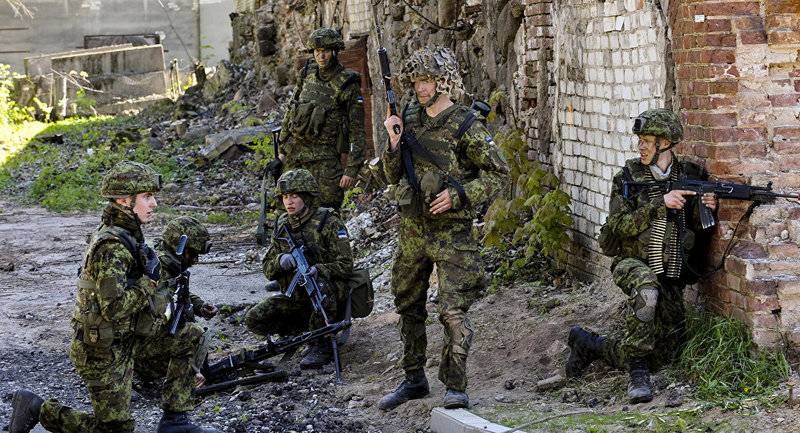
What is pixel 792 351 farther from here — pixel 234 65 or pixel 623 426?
pixel 234 65

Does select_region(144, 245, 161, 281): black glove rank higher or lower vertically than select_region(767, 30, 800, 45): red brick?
lower

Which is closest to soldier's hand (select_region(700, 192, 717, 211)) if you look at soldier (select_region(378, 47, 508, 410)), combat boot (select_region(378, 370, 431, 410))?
soldier (select_region(378, 47, 508, 410))

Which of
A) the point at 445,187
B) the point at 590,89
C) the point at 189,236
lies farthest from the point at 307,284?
the point at 590,89

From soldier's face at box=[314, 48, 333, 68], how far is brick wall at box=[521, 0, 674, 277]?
154cm

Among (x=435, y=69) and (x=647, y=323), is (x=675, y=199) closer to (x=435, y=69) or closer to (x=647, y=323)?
(x=647, y=323)

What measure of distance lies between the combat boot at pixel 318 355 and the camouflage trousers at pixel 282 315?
123 mm

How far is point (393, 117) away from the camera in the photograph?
612 centimetres

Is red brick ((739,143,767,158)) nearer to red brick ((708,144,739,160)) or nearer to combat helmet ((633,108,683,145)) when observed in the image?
red brick ((708,144,739,160))

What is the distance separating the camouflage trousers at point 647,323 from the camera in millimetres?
5902

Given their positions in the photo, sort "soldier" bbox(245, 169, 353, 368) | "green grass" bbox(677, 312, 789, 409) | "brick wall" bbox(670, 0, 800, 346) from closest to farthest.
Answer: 1. "green grass" bbox(677, 312, 789, 409)
2. "brick wall" bbox(670, 0, 800, 346)
3. "soldier" bbox(245, 169, 353, 368)

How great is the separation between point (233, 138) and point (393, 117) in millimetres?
11369

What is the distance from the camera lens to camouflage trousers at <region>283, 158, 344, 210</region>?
8.88 m

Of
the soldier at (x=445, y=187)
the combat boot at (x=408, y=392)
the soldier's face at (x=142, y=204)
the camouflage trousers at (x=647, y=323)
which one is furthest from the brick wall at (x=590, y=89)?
the soldier's face at (x=142, y=204)

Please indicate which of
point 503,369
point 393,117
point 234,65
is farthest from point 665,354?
point 234,65
